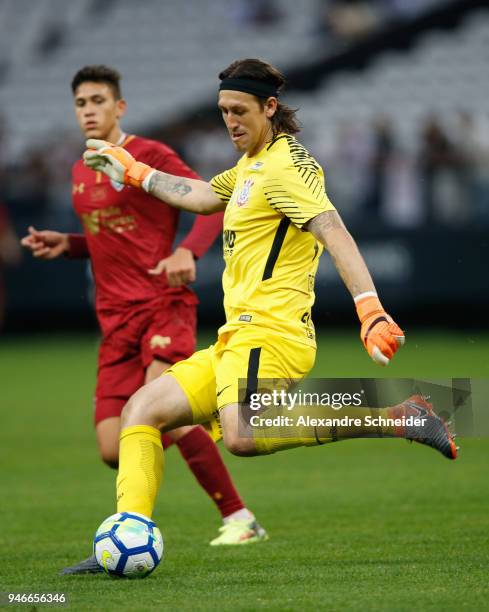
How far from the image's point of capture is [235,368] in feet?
17.1

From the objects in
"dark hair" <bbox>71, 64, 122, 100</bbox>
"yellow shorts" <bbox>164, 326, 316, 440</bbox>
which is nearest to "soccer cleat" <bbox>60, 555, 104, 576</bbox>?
"yellow shorts" <bbox>164, 326, 316, 440</bbox>

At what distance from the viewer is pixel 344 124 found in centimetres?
2027

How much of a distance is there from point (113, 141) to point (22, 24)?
18605 millimetres

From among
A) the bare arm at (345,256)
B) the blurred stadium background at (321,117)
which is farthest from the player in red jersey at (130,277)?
the blurred stadium background at (321,117)

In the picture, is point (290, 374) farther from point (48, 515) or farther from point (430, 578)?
point (48, 515)

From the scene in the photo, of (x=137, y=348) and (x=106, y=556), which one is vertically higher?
(x=137, y=348)

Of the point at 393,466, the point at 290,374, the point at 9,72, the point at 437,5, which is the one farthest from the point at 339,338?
the point at 290,374

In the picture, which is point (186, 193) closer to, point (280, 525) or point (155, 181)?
point (155, 181)

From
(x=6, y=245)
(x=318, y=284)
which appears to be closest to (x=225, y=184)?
(x=318, y=284)

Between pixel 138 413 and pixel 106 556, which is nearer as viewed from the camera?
pixel 106 556

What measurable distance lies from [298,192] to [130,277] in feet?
6.67

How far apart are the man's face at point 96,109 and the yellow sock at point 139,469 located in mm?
2277

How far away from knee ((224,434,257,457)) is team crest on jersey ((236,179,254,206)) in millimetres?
1015

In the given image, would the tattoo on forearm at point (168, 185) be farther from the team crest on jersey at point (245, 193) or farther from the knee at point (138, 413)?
the knee at point (138, 413)
